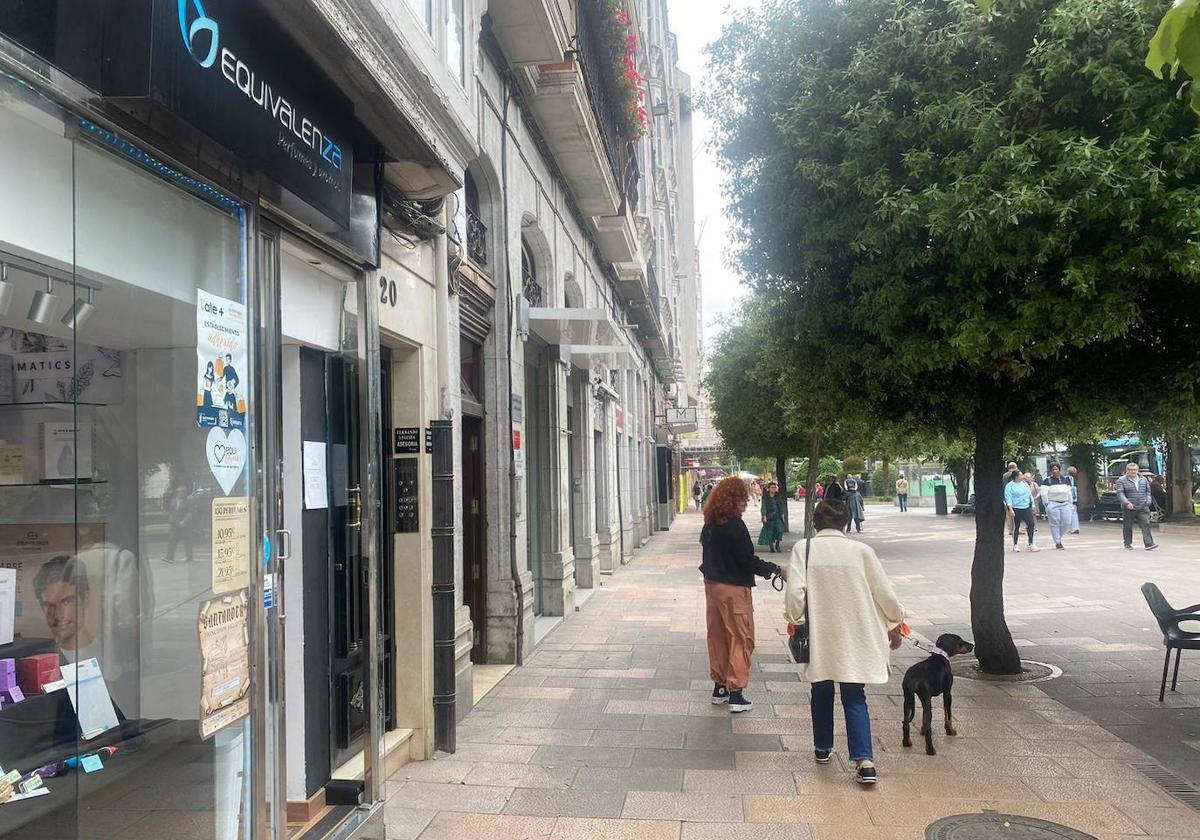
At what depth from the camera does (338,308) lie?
4.73 m

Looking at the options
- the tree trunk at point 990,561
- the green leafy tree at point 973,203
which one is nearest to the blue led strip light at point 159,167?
the green leafy tree at point 973,203

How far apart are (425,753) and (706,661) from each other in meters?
3.61

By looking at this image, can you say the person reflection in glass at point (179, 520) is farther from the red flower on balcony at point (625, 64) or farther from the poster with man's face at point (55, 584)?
the red flower on balcony at point (625, 64)

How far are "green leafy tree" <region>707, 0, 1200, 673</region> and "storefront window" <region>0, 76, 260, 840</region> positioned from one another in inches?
185

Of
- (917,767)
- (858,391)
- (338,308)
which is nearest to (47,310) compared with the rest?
(338,308)

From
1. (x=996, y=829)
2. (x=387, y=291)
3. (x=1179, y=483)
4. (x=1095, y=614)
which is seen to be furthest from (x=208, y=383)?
(x=1179, y=483)

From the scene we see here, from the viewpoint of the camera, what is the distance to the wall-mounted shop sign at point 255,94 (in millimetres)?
2842

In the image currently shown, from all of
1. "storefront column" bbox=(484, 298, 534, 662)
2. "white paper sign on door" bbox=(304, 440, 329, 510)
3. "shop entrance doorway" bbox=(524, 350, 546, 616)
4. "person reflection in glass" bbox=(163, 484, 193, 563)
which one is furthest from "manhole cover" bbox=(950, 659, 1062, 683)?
"person reflection in glass" bbox=(163, 484, 193, 563)

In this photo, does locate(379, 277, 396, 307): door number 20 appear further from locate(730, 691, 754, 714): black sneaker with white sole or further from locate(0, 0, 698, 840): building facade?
locate(730, 691, 754, 714): black sneaker with white sole

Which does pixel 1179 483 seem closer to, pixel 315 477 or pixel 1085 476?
pixel 1085 476

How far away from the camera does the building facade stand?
9.84ft

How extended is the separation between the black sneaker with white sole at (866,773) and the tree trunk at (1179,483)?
2272 cm

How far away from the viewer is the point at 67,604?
3.92m

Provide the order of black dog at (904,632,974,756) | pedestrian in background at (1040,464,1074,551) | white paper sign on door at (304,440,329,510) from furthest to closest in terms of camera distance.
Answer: pedestrian in background at (1040,464,1074,551), black dog at (904,632,974,756), white paper sign on door at (304,440,329,510)
